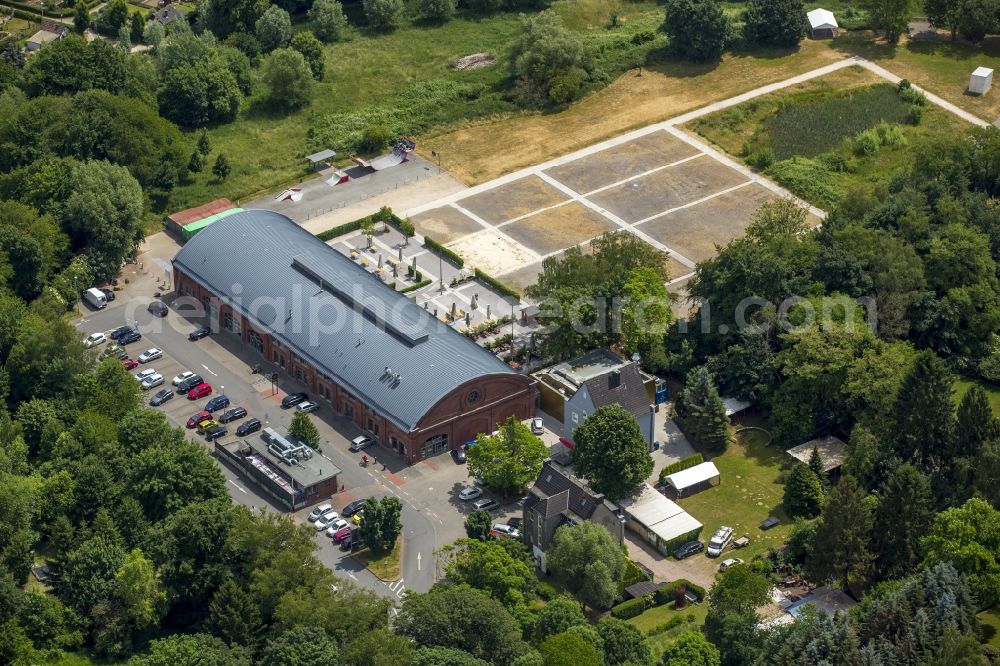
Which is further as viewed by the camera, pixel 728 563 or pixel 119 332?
pixel 119 332

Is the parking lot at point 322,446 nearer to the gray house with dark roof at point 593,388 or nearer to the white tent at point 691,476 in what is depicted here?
the gray house with dark roof at point 593,388

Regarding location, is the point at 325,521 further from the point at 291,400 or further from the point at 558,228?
the point at 558,228

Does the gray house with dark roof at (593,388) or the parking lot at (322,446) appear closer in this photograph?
the parking lot at (322,446)

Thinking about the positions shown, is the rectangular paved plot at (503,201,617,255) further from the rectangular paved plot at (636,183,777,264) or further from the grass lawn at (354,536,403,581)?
the grass lawn at (354,536,403,581)

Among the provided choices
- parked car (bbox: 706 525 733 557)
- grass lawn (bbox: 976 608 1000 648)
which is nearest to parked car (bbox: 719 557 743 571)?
parked car (bbox: 706 525 733 557)

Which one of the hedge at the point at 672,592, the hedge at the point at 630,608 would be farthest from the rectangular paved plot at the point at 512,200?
the hedge at the point at 630,608

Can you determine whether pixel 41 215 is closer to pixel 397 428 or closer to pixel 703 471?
pixel 397 428

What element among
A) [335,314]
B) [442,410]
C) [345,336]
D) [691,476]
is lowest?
[691,476]

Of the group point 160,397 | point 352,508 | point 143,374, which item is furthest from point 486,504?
point 143,374
